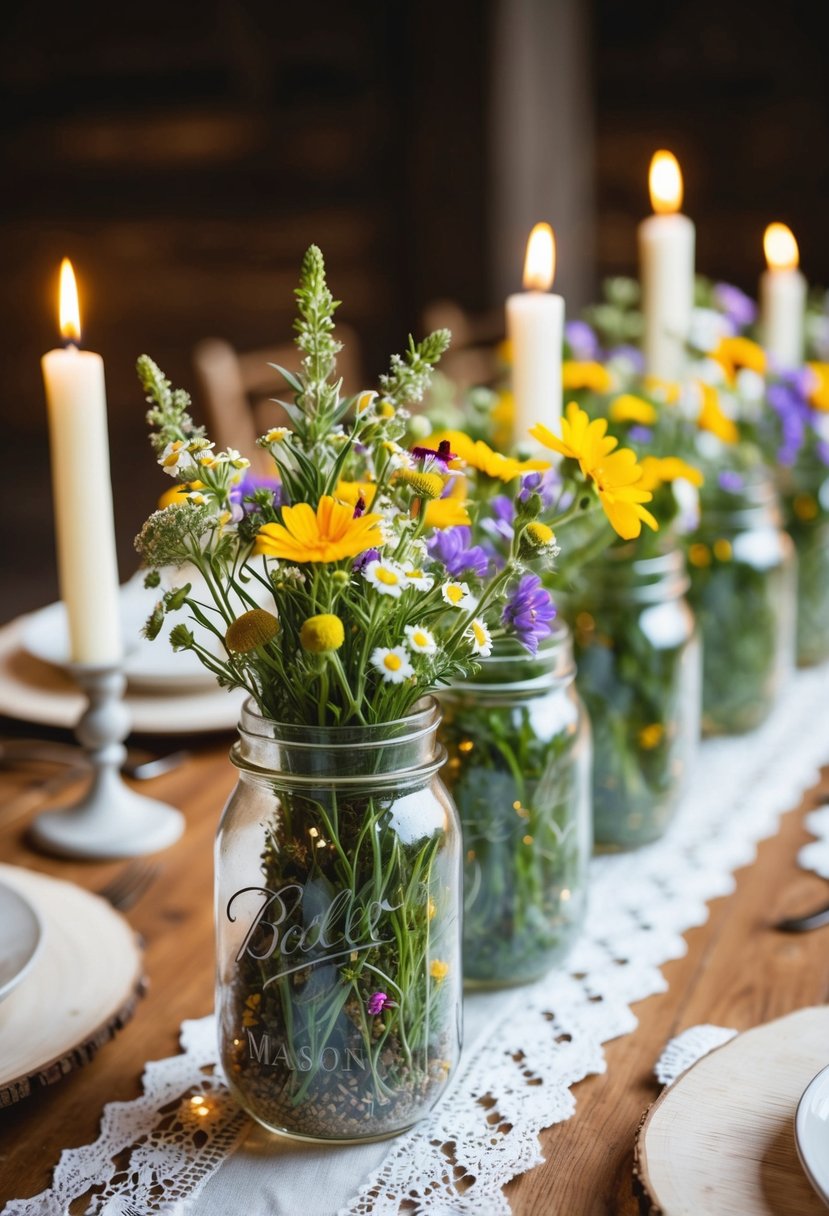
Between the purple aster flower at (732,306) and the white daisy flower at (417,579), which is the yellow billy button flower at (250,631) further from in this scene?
the purple aster flower at (732,306)

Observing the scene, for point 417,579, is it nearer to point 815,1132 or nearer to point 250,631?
point 250,631

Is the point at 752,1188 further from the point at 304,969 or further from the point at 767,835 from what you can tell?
the point at 767,835

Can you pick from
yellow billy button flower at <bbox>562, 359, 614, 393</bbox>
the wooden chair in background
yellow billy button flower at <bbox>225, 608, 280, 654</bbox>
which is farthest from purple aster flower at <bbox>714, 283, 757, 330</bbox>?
yellow billy button flower at <bbox>225, 608, 280, 654</bbox>

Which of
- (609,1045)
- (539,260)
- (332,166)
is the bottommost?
(609,1045)

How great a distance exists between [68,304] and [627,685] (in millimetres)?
512

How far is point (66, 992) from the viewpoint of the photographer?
76 centimetres

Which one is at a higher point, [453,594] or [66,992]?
[453,594]

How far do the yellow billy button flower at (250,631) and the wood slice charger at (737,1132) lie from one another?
0.30m

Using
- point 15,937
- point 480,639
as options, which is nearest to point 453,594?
point 480,639

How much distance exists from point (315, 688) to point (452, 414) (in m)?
0.52

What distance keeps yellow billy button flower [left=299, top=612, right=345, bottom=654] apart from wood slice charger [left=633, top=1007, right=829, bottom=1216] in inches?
11.1

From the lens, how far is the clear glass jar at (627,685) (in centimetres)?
103

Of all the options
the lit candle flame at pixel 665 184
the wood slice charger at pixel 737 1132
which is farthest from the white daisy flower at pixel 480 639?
the lit candle flame at pixel 665 184

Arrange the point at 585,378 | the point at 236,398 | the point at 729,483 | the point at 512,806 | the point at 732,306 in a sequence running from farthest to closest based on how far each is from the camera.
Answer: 1. the point at 236,398
2. the point at 732,306
3. the point at 729,483
4. the point at 585,378
5. the point at 512,806
